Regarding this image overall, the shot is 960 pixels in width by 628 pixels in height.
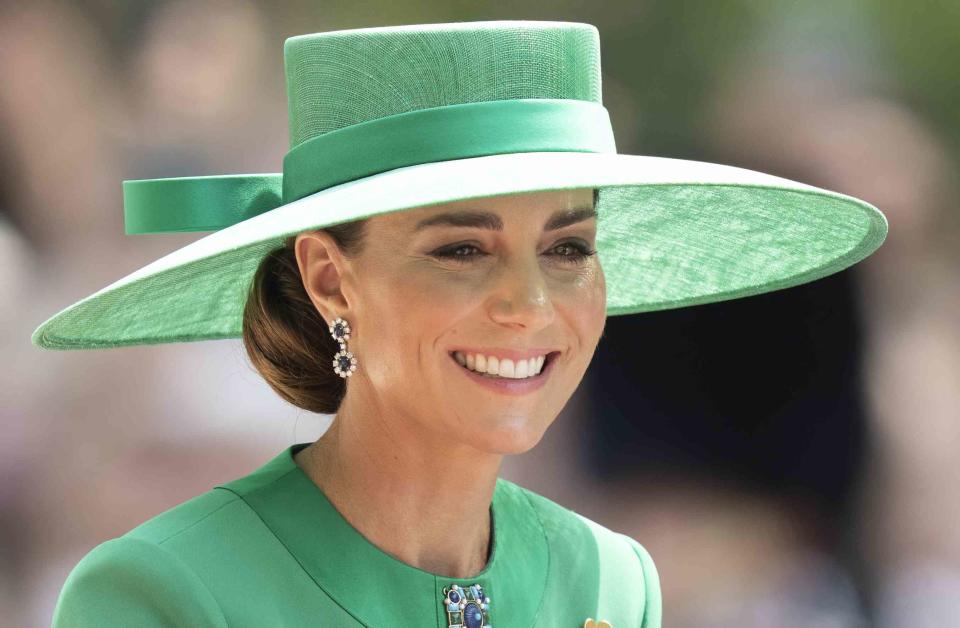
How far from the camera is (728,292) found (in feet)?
7.26

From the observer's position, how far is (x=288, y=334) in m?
1.98

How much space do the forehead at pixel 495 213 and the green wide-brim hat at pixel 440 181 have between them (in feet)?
0.18

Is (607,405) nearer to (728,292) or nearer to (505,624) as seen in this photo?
(728,292)

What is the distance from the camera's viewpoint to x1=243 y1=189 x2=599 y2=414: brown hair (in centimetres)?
196

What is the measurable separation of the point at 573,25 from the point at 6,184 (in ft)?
5.26

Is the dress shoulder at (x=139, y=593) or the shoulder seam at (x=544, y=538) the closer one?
the dress shoulder at (x=139, y=593)

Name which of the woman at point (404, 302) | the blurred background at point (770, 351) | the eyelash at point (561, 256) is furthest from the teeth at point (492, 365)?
the blurred background at point (770, 351)

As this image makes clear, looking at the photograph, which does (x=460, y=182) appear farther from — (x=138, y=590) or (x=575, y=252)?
(x=138, y=590)

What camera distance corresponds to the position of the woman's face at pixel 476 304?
1.71 m

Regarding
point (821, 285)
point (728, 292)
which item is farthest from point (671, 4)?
point (728, 292)

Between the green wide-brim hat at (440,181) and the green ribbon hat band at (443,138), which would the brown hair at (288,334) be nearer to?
the green wide-brim hat at (440,181)

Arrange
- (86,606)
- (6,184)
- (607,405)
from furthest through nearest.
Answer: (607,405), (6,184), (86,606)

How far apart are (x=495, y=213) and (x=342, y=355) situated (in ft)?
0.97

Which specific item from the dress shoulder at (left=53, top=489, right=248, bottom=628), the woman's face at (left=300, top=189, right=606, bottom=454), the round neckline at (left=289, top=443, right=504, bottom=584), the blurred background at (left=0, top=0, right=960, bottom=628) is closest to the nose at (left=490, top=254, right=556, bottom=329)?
the woman's face at (left=300, top=189, right=606, bottom=454)
